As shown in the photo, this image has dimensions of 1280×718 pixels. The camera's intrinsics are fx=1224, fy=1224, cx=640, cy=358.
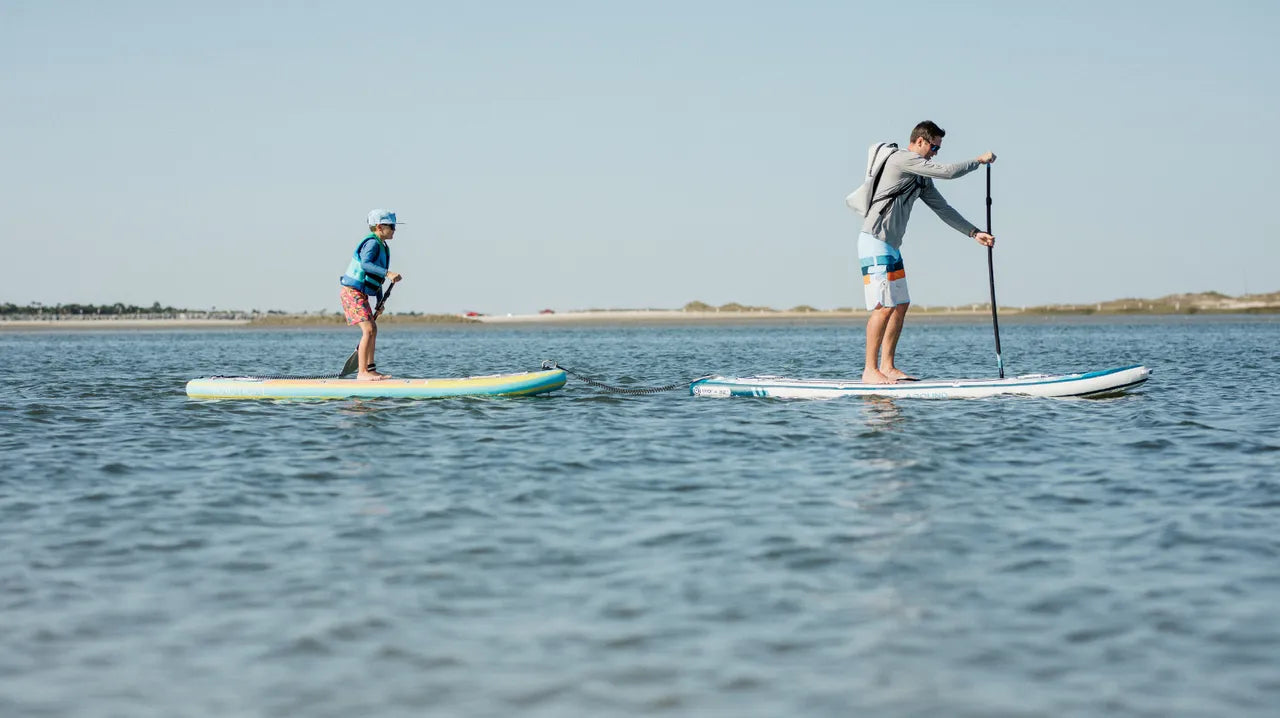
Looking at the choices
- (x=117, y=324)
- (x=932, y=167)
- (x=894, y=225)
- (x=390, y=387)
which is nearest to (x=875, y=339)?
(x=894, y=225)

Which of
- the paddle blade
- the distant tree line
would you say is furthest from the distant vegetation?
the paddle blade

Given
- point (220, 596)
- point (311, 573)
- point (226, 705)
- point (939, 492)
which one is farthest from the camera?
point (939, 492)

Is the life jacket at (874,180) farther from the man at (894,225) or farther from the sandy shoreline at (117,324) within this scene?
the sandy shoreline at (117,324)

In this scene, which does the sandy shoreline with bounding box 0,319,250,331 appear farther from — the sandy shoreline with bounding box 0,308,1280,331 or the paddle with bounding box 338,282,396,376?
the paddle with bounding box 338,282,396,376

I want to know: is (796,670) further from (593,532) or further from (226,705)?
(593,532)

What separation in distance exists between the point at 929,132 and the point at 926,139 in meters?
0.09

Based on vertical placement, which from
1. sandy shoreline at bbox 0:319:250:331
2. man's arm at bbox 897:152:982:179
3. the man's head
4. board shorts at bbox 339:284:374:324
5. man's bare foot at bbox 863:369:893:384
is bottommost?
man's bare foot at bbox 863:369:893:384

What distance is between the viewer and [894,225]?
1437cm

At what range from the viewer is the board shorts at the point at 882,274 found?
14305 mm

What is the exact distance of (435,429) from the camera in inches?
514

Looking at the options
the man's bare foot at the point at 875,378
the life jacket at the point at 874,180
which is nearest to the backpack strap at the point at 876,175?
the life jacket at the point at 874,180

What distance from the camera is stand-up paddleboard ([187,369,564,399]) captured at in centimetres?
1591

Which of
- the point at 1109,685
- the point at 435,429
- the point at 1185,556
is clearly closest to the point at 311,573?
the point at 1109,685

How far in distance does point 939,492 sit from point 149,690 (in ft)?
18.3
